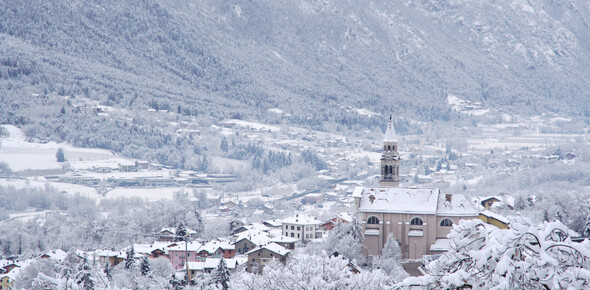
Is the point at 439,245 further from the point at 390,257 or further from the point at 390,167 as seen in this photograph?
the point at 390,167

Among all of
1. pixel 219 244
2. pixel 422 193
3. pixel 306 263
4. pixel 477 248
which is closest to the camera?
pixel 477 248

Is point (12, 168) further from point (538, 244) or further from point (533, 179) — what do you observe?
point (538, 244)

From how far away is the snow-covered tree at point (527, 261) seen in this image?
1279 cm

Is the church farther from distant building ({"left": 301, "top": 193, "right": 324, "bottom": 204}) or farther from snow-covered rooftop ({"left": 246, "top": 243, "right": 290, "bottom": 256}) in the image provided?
distant building ({"left": 301, "top": 193, "right": 324, "bottom": 204})

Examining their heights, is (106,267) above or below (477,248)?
below

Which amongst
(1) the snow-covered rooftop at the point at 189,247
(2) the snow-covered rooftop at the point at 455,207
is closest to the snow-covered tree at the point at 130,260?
(1) the snow-covered rooftop at the point at 189,247

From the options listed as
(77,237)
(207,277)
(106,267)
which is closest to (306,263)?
(207,277)

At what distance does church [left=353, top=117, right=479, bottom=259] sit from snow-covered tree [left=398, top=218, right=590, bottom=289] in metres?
55.0

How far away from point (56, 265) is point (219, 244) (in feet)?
44.0

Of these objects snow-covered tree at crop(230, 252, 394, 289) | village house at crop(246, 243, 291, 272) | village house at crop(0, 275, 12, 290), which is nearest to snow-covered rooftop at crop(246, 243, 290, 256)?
village house at crop(246, 243, 291, 272)

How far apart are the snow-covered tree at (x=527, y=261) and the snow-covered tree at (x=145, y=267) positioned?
55.1 m

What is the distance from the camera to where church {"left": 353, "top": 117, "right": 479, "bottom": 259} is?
69.2 meters

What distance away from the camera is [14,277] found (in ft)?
240

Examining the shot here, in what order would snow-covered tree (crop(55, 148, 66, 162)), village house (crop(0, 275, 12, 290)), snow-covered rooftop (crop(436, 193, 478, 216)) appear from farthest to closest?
snow-covered tree (crop(55, 148, 66, 162)) < village house (crop(0, 275, 12, 290)) < snow-covered rooftop (crop(436, 193, 478, 216))
